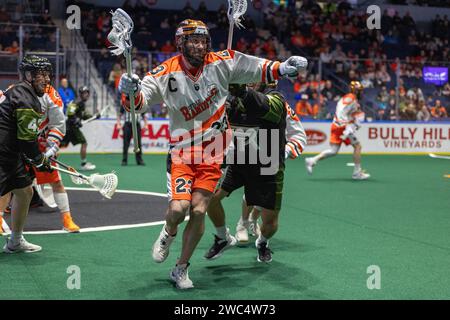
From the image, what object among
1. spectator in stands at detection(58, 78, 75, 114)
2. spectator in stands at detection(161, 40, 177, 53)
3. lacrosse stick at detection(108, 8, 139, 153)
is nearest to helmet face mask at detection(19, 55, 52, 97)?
lacrosse stick at detection(108, 8, 139, 153)

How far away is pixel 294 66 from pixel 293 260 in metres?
1.77

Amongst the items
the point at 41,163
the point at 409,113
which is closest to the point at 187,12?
the point at 409,113

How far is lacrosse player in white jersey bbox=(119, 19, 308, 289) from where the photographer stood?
14.7 feet

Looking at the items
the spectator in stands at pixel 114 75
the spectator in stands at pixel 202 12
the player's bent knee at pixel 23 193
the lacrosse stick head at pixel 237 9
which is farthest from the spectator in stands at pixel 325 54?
the player's bent knee at pixel 23 193

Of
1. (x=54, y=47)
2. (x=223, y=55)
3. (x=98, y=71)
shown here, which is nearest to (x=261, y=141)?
(x=223, y=55)

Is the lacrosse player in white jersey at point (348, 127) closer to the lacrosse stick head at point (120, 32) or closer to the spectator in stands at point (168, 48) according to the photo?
the lacrosse stick head at point (120, 32)

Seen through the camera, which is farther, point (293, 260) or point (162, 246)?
point (293, 260)

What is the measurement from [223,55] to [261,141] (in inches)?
41.6

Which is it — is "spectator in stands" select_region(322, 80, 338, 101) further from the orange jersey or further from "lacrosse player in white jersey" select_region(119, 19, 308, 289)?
"lacrosse player in white jersey" select_region(119, 19, 308, 289)

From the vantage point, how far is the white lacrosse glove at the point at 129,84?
408 centimetres

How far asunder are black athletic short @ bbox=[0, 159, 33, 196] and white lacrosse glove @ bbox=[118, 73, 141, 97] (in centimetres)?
174

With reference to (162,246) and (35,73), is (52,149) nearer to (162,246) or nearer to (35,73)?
(35,73)

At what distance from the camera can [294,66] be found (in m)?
4.43

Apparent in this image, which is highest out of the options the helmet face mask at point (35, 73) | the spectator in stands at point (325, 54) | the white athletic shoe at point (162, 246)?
the spectator in stands at point (325, 54)
